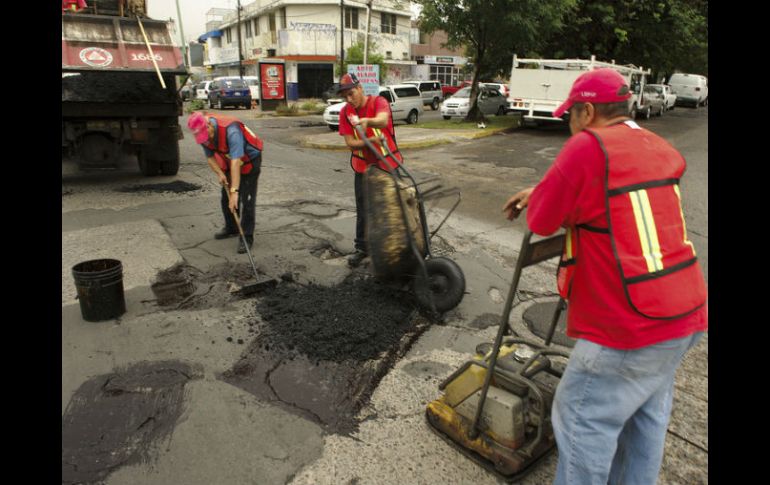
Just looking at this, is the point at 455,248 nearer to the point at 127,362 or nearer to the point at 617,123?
the point at 127,362

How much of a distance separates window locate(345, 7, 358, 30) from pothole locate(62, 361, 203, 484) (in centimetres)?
4179

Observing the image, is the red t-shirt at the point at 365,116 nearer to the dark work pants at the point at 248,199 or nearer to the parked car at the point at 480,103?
the dark work pants at the point at 248,199

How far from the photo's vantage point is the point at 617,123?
1943 millimetres

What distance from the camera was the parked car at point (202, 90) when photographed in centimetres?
3162

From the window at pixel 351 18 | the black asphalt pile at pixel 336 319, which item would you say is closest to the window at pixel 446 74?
the window at pixel 351 18

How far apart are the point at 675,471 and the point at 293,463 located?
1950 mm

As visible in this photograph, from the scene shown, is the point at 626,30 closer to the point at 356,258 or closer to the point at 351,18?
the point at 356,258

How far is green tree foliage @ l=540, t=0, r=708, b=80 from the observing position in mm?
22078

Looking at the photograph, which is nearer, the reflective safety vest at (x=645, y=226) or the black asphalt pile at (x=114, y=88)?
the reflective safety vest at (x=645, y=226)

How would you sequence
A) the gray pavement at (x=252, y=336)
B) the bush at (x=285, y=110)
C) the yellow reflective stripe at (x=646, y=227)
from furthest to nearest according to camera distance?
the bush at (x=285, y=110)
the gray pavement at (x=252, y=336)
the yellow reflective stripe at (x=646, y=227)

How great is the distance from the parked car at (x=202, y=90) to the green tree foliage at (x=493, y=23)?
55.7 feet

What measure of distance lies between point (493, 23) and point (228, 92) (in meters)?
17.3

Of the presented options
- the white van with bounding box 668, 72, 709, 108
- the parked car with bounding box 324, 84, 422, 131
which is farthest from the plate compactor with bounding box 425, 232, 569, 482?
the white van with bounding box 668, 72, 709, 108
